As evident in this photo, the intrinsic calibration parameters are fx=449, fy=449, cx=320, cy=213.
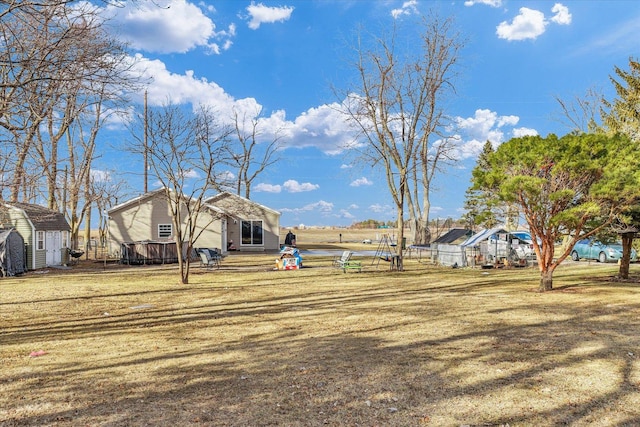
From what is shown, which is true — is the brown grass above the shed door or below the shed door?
below

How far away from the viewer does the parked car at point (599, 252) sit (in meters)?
25.5

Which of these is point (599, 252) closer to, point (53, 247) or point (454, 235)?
point (454, 235)

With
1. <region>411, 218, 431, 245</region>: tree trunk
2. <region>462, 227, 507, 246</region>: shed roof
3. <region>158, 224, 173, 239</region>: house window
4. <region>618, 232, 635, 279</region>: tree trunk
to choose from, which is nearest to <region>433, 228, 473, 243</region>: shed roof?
<region>462, 227, 507, 246</region>: shed roof

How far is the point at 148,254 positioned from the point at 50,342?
62.0 ft

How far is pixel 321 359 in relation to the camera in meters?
6.67

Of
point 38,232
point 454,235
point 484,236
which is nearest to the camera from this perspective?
point 38,232

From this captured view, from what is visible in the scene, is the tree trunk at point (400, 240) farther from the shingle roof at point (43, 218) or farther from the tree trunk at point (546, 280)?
the shingle roof at point (43, 218)

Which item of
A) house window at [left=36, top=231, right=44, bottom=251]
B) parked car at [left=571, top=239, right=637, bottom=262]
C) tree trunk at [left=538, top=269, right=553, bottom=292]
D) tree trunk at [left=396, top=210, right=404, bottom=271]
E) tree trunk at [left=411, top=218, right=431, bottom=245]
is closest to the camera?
tree trunk at [left=538, top=269, right=553, bottom=292]

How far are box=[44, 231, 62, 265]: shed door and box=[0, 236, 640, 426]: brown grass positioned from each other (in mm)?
12880

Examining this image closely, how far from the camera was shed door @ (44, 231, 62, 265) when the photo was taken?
2509 cm

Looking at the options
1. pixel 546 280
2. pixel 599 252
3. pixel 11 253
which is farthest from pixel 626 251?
pixel 11 253

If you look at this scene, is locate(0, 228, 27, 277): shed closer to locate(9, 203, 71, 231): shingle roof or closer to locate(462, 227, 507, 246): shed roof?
locate(9, 203, 71, 231): shingle roof

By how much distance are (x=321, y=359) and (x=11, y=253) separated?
20402mm

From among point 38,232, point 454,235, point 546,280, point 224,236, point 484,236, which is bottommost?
point 546,280
